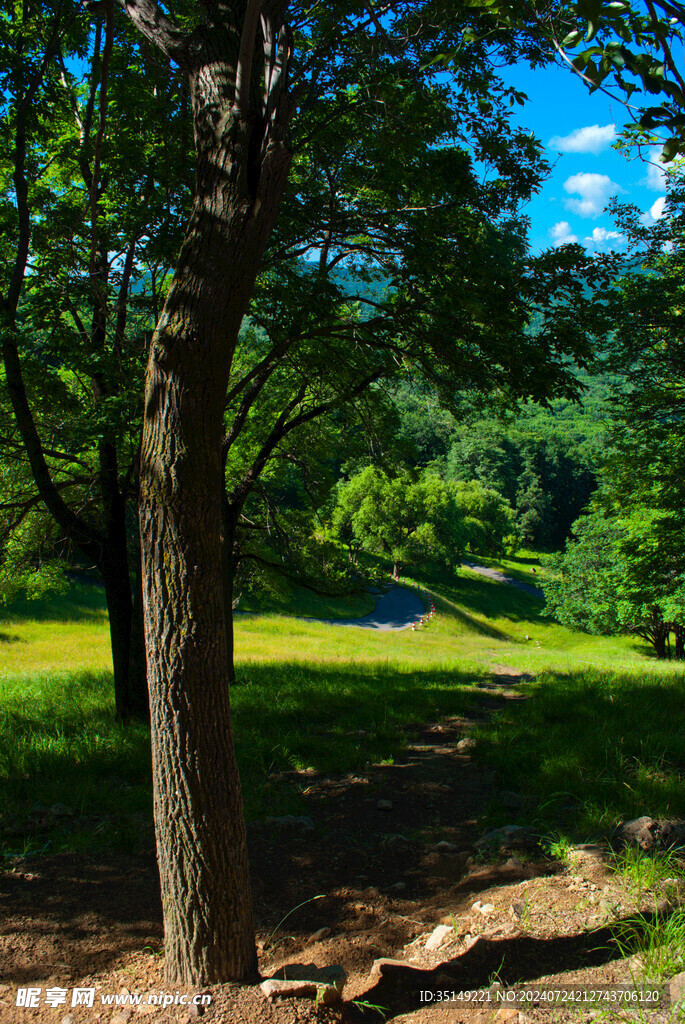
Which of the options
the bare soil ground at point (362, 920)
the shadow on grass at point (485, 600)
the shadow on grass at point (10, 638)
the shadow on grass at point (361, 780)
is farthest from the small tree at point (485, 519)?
the bare soil ground at point (362, 920)

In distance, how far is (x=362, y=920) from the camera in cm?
371

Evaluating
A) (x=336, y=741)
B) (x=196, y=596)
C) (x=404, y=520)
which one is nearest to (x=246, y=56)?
(x=196, y=596)

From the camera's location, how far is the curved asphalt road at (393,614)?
3459cm

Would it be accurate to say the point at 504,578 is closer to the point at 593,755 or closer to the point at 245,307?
the point at 593,755

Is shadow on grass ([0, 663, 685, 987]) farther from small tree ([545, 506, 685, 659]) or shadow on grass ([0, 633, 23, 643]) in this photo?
shadow on grass ([0, 633, 23, 643])

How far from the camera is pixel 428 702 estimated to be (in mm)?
9305

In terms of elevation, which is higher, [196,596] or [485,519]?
[485,519]

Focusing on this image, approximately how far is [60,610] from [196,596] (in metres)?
22.8

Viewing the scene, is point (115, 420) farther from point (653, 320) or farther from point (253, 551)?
point (653, 320)

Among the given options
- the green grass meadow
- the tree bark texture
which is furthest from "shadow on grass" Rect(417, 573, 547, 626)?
the tree bark texture

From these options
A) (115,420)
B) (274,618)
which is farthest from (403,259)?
(274,618)

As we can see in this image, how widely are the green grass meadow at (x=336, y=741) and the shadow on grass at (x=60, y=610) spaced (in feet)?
25.7

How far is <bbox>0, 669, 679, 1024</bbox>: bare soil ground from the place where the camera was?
2615 mm

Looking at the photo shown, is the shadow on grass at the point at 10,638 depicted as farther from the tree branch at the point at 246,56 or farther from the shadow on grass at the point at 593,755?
the tree branch at the point at 246,56
